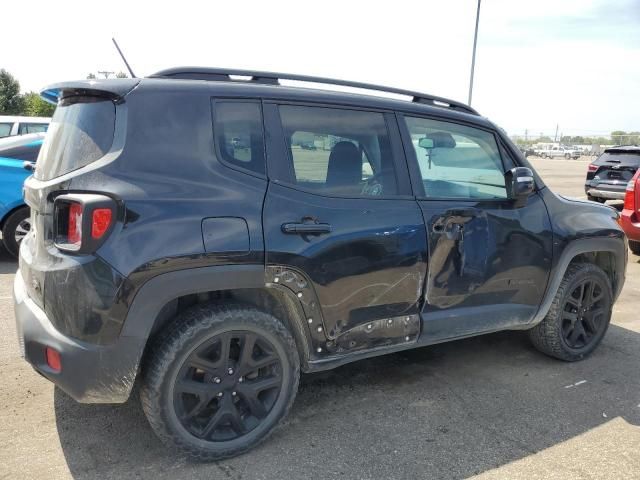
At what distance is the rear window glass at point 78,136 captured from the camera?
8.06 ft

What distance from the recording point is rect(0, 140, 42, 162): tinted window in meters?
6.29

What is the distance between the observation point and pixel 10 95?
44.3 meters

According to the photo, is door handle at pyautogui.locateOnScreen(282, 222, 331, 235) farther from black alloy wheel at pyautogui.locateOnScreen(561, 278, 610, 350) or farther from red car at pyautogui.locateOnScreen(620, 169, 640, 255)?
red car at pyautogui.locateOnScreen(620, 169, 640, 255)

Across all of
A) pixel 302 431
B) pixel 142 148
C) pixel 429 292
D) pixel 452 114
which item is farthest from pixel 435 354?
pixel 142 148

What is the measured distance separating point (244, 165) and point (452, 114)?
1.53 meters

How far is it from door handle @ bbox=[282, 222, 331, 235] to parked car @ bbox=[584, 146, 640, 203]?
11.5m

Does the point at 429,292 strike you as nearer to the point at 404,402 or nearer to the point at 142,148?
the point at 404,402

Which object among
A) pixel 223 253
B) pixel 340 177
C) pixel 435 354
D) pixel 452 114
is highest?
pixel 452 114

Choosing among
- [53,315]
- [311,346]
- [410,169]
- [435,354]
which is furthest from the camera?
[435,354]

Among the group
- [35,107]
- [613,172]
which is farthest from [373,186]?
[35,107]

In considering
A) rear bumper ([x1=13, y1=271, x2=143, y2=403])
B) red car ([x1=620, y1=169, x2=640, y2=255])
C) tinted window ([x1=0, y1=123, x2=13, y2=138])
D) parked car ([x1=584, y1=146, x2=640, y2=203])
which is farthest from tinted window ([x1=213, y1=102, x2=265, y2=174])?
parked car ([x1=584, y1=146, x2=640, y2=203])

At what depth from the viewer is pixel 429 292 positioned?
3.17 metres

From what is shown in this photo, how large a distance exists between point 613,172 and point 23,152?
1210 centimetres

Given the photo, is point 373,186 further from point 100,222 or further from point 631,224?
point 631,224
